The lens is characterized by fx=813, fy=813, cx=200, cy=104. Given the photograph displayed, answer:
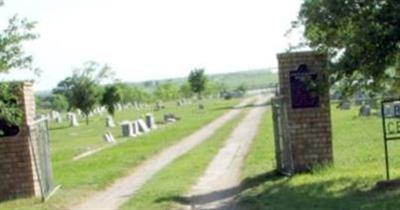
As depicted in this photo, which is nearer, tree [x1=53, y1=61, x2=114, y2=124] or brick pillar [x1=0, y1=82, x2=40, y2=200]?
brick pillar [x1=0, y1=82, x2=40, y2=200]

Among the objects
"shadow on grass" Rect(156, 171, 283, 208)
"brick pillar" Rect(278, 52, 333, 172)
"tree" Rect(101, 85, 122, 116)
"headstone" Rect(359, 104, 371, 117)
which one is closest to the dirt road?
"shadow on grass" Rect(156, 171, 283, 208)

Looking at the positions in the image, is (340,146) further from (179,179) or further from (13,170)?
(13,170)

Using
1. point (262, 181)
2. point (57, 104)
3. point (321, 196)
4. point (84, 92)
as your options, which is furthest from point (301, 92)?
point (57, 104)

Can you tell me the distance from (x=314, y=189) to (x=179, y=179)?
4.71 m

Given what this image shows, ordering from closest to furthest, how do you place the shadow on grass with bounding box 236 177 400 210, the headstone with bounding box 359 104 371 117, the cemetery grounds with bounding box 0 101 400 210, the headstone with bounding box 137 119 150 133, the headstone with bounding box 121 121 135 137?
the shadow on grass with bounding box 236 177 400 210
the cemetery grounds with bounding box 0 101 400 210
the headstone with bounding box 359 104 371 117
the headstone with bounding box 121 121 135 137
the headstone with bounding box 137 119 150 133

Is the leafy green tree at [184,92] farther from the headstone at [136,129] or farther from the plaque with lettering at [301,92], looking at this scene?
the plaque with lettering at [301,92]

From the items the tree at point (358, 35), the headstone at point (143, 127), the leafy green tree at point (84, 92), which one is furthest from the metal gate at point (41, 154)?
the leafy green tree at point (84, 92)

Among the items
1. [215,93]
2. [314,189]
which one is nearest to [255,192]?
[314,189]

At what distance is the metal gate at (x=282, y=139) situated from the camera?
54.1 feet

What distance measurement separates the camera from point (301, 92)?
16391 mm

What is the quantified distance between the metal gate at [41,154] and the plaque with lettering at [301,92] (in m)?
5.18

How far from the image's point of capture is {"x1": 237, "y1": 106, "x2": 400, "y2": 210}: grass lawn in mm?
12547

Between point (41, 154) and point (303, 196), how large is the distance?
587cm

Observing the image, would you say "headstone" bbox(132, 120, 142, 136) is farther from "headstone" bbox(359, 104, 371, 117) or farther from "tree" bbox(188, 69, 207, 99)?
"tree" bbox(188, 69, 207, 99)
